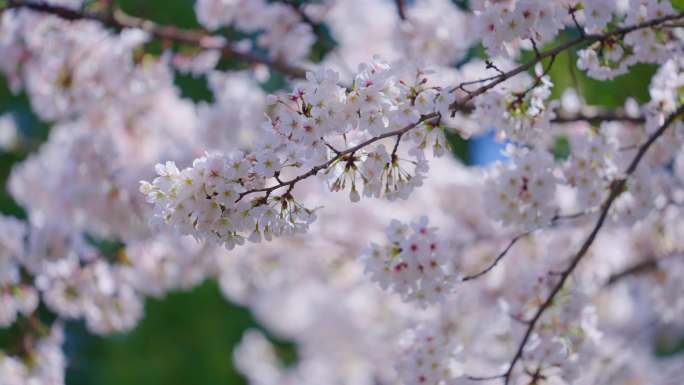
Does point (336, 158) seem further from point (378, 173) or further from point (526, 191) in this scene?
point (526, 191)

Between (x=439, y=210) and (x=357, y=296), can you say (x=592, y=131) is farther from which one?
(x=357, y=296)

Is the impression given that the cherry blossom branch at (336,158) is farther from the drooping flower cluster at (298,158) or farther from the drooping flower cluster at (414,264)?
the drooping flower cluster at (414,264)

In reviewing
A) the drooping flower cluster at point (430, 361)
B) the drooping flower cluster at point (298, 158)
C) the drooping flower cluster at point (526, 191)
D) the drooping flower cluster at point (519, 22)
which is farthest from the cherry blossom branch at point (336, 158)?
the drooping flower cluster at point (430, 361)

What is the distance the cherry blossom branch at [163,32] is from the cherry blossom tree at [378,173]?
13mm

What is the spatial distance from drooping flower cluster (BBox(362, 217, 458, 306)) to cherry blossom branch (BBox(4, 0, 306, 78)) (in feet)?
3.95

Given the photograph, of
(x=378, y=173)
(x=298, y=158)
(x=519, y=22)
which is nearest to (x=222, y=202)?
(x=298, y=158)

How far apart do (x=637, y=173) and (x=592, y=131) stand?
205mm

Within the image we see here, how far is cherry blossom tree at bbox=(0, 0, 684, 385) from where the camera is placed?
1978 mm

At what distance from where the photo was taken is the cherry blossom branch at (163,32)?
3.27 metres

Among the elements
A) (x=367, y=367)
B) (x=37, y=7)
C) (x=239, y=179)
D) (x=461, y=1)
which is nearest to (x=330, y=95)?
(x=239, y=179)

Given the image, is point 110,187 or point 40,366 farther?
point 110,187

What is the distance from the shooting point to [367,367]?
884cm

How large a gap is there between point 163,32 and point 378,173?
1.81 m

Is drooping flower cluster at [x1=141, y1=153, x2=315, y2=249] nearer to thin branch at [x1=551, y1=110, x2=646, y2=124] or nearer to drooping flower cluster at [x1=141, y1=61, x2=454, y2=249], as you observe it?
drooping flower cluster at [x1=141, y1=61, x2=454, y2=249]
